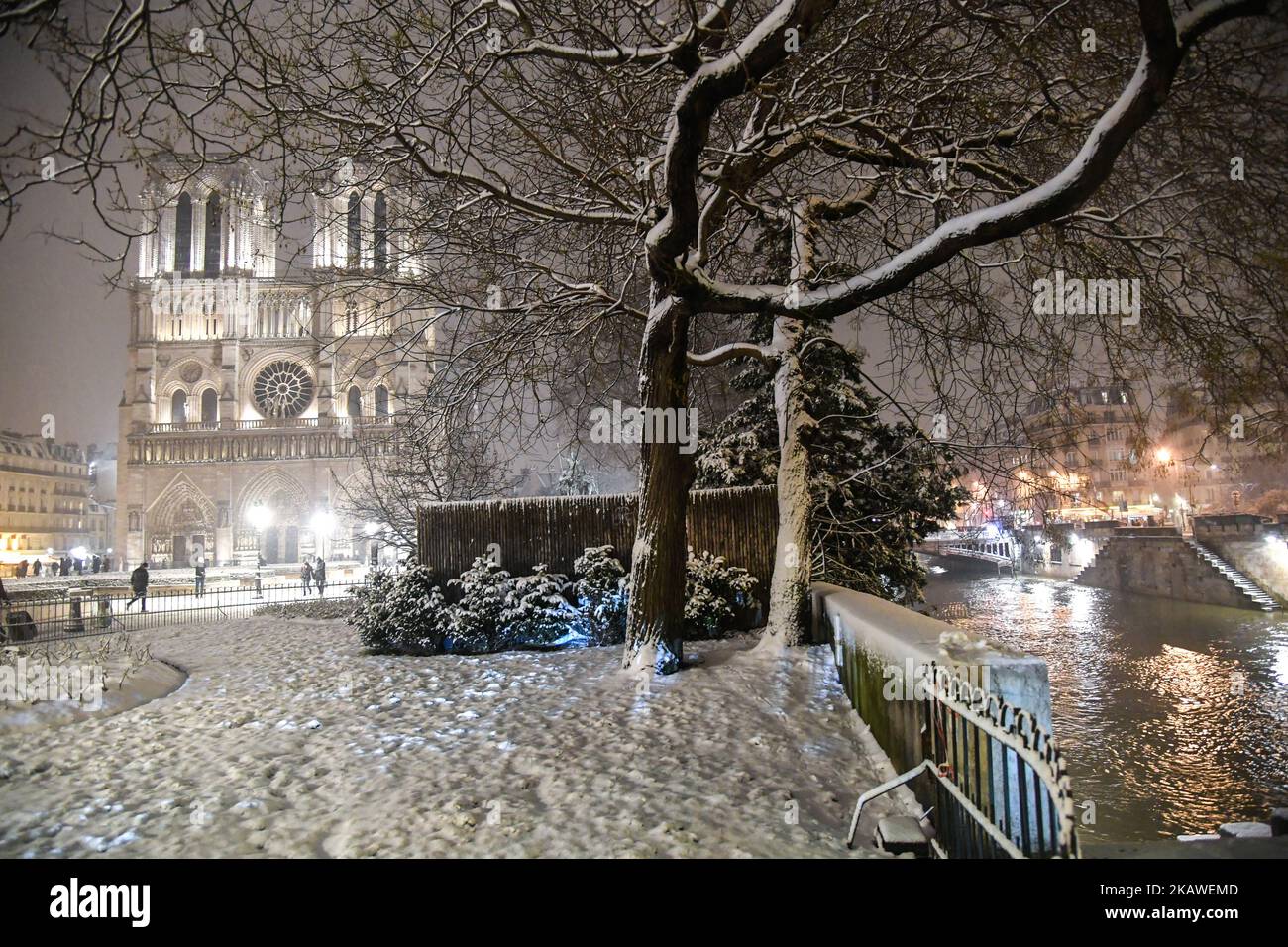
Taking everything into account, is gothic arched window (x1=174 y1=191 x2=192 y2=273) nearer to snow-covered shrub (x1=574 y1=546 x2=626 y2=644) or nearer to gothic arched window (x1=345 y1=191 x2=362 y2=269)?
gothic arched window (x1=345 y1=191 x2=362 y2=269)

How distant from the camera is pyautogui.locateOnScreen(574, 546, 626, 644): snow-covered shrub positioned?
34.1ft

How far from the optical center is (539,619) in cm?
1031

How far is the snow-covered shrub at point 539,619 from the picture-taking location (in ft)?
33.8

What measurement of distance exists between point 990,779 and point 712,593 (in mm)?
7575

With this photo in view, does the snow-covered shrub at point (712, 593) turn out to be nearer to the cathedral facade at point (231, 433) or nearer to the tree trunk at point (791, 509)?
the tree trunk at point (791, 509)

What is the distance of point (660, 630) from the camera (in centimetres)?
757

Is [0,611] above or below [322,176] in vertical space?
below

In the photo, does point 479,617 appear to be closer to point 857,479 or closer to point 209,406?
point 857,479

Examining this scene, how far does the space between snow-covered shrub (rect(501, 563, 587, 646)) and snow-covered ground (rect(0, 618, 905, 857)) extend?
7.65ft

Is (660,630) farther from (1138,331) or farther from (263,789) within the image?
(1138,331)

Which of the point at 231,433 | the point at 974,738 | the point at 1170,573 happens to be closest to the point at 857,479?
the point at 974,738

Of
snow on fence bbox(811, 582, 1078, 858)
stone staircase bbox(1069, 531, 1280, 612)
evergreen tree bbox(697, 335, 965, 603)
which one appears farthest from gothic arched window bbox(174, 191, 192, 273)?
stone staircase bbox(1069, 531, 1280, 612)

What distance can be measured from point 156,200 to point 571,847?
6.74 metres

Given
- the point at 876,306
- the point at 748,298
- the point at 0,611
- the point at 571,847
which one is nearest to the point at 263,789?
the point at 571,847
